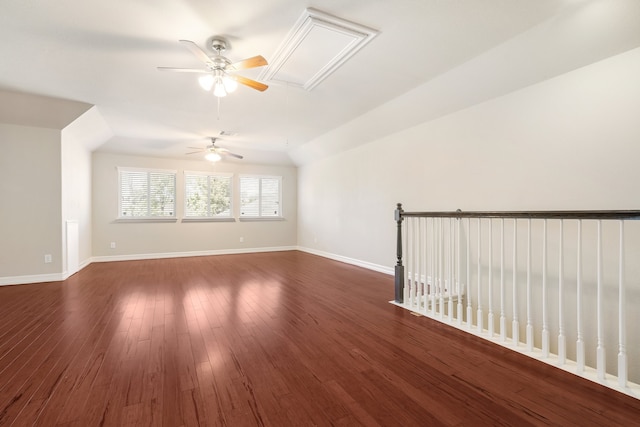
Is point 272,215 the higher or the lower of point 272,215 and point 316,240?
the higher

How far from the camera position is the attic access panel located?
2510 mm

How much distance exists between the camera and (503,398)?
167cm

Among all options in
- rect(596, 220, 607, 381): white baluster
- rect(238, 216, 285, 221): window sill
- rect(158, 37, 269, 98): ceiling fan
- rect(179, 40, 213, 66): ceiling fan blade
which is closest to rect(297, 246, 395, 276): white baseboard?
rect(238, 216, 285, 221): window sill

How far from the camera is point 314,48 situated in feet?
9.48

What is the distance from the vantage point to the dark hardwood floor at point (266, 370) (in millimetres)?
1537

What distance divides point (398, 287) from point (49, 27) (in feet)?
14.3

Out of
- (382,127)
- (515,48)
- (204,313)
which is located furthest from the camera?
(382,127)

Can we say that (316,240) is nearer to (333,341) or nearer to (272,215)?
(272,215)

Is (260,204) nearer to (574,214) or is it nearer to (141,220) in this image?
(141,220)

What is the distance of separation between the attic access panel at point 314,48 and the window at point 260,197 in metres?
4.94

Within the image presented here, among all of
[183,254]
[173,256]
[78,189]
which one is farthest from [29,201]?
[183,254]

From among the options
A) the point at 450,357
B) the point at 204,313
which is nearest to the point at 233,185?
the point at 204,313

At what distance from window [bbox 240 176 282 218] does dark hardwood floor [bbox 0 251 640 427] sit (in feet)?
15.7

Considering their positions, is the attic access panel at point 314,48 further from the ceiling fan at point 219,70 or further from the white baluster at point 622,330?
the white baluster at point 622,330
